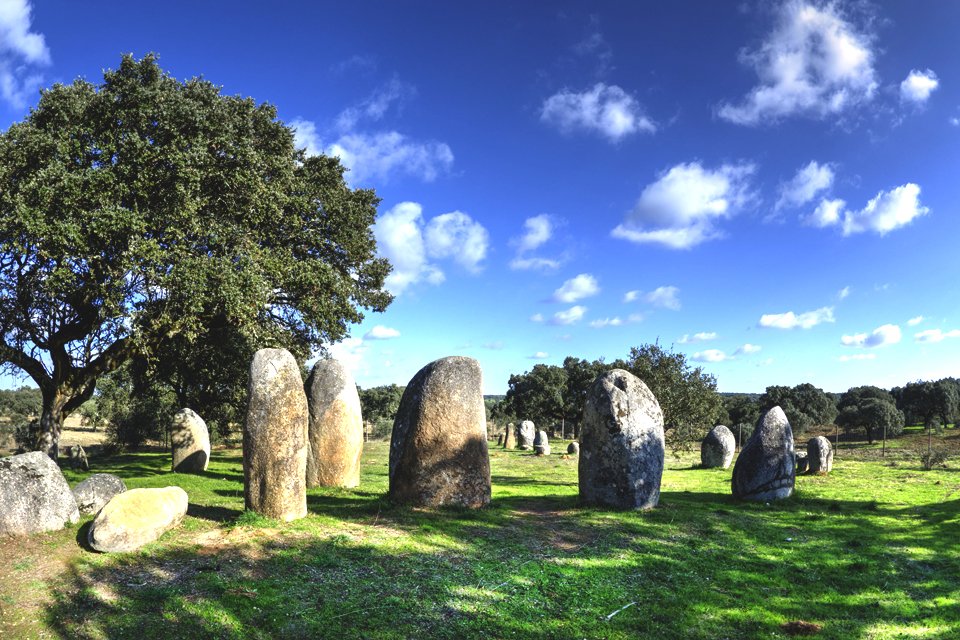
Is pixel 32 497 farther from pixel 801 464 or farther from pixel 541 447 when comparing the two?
pixel 541 447

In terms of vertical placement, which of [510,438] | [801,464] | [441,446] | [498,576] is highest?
[441,446]

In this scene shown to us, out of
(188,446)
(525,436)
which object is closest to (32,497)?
(188,446)

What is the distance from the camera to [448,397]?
13.2 metres

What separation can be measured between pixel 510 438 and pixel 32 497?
36201 mm

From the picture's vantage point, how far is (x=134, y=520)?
30.9 feet

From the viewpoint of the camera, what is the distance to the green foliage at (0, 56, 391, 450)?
51.1 feet

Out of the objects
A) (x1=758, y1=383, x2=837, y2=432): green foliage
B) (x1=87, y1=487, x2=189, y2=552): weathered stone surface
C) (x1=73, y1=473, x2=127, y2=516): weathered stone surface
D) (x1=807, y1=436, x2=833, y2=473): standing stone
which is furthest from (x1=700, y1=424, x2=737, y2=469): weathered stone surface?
(x1=758, y1=383, x2=837, y2=432): green foliage

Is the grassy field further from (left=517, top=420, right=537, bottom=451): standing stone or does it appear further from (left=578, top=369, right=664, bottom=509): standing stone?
(left=517, top=420, right=537, bottom=451): standing stone

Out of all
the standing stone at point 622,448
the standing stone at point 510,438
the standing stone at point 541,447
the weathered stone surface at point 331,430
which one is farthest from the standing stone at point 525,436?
the standing stone at point 622,448

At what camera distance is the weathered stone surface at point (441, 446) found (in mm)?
13000

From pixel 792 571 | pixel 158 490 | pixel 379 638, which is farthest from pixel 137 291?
pixel 792 571

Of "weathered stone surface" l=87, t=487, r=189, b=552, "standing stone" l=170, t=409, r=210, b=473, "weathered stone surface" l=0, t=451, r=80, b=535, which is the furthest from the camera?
"standing stone" l=170, t=409, r=210, b=473

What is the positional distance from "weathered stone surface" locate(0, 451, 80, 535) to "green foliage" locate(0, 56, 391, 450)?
6444 millimetres

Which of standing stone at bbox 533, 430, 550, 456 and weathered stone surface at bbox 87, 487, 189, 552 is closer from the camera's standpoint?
weathered stone surface at bbox 87, 487, 189, 552
